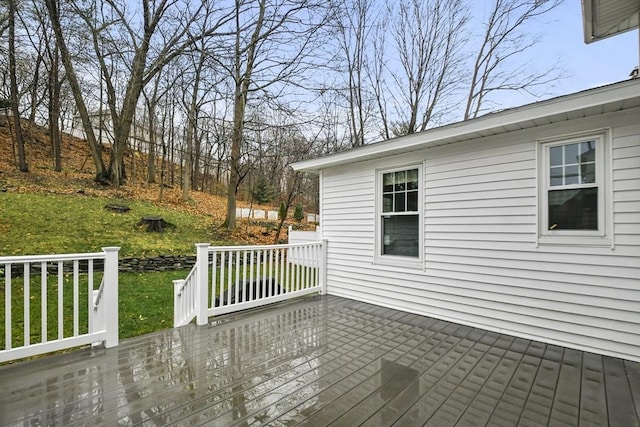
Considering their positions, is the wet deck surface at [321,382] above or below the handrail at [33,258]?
below

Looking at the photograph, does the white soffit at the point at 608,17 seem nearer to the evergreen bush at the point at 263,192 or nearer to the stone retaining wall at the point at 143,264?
the stone retaining wall at the point at 143,264

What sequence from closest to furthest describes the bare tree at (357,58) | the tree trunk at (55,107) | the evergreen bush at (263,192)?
the tree trunk at (55,107) < the bare tree at (357,58) < the evergreen bush at (263,192)

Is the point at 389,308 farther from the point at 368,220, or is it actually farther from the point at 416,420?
the point at 416,420

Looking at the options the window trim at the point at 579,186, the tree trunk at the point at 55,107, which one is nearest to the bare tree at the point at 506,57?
the window trim at the point at 579,186

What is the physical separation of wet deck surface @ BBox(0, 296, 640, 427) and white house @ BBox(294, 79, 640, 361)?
44 centimetres

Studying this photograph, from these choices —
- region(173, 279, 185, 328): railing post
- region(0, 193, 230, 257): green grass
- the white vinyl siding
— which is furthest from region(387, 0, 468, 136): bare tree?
region(173, 279, 185, 328): railing post

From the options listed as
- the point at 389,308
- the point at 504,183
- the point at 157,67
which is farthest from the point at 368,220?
the point at 157,67

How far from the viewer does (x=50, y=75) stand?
12.0m

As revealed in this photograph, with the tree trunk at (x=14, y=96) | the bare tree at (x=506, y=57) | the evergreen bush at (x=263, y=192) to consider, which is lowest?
the evergreen bush at (x=263, y=192)

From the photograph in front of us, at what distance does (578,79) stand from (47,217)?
55.7 feet

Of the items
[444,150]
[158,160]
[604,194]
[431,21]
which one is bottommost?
[604,194]

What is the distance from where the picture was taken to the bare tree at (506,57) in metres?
10.7

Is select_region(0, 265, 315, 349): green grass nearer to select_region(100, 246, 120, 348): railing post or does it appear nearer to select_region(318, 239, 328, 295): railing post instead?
select_region(318, 239, 328, 295): railing post

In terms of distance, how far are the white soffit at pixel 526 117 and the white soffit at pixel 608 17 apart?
5.87 feet
